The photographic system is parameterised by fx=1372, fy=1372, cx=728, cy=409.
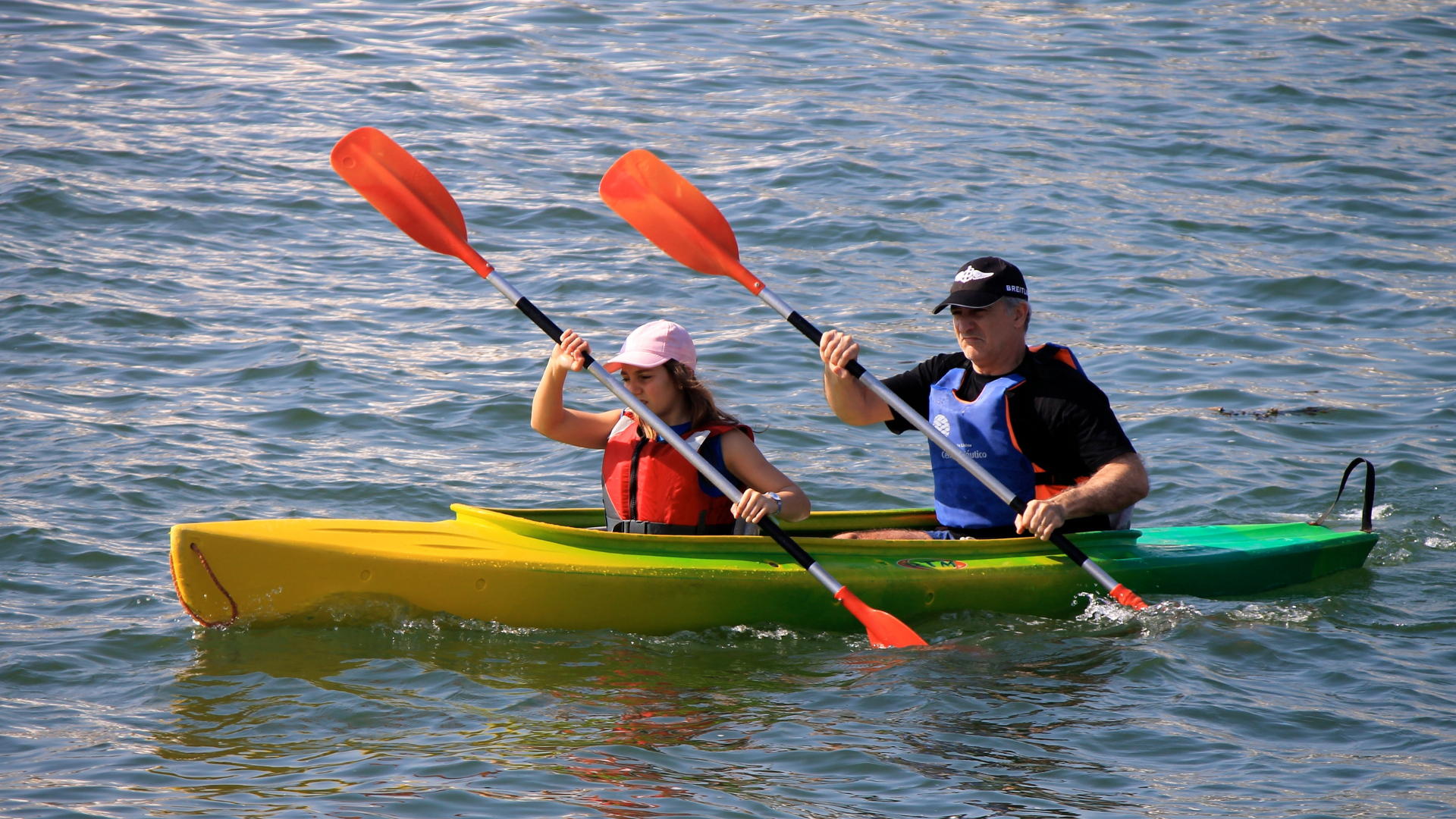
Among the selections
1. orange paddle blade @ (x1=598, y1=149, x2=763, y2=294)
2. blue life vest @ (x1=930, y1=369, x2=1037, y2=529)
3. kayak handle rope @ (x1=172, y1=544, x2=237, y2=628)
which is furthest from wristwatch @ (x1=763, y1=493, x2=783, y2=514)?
kayak handle rope @ (x1=172, y1=544, x2=237, y2=628)

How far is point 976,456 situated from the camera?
4.64m

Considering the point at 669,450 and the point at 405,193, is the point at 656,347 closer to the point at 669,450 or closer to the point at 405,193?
the point at 669,450

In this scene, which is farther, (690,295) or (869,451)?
(690,295)

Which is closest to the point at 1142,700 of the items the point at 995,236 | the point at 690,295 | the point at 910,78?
the point at 690,295

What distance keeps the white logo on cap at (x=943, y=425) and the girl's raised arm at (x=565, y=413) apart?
1.11 m

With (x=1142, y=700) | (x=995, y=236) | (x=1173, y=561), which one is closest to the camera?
(x=1142, y=700)

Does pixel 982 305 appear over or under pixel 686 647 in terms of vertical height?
over

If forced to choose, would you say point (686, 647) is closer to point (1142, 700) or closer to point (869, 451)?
point (1142, 700)

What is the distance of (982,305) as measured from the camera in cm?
450

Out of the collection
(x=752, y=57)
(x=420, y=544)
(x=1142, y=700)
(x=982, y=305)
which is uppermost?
(x=752, y=57)

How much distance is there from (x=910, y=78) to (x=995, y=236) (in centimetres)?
416

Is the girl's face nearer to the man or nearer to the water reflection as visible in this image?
the man

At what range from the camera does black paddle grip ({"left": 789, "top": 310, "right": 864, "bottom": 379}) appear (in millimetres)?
4582

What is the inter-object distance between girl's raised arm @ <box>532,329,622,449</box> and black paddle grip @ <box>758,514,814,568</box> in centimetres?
72
